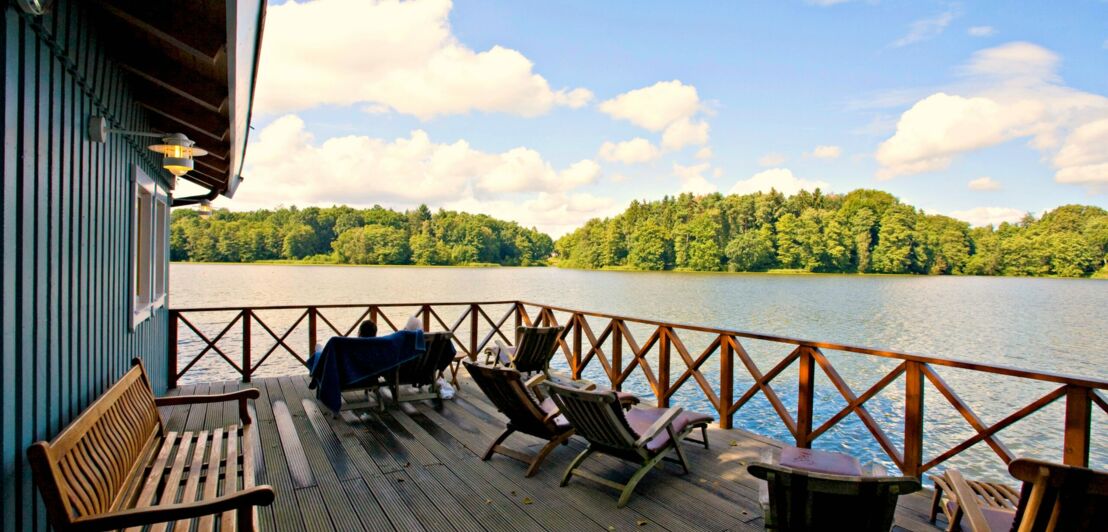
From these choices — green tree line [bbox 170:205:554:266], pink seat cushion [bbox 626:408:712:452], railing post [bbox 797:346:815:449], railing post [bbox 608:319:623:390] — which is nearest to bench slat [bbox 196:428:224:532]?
pink seat cushion [bbox 626:408:712:452]

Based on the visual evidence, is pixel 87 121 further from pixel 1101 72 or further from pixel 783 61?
pixel 1101 72

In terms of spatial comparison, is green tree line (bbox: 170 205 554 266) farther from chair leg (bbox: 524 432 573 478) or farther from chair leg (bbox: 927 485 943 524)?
chair leg (bbox: 927 485 943 524)

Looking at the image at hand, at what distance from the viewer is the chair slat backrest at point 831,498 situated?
2.04 metres

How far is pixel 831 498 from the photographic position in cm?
209

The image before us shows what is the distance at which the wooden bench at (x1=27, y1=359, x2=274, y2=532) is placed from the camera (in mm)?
1746

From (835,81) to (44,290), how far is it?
107ft

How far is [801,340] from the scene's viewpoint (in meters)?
4.33

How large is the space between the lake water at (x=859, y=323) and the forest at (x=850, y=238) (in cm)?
153

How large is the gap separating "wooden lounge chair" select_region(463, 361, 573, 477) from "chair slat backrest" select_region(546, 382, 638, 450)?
1.05 feet

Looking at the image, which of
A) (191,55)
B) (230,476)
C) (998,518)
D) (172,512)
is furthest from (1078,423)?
(191,55)

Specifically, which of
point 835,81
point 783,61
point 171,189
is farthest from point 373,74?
point 835,81

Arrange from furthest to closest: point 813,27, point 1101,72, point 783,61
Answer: point 1101,72 → point 783,61 → point 813,27

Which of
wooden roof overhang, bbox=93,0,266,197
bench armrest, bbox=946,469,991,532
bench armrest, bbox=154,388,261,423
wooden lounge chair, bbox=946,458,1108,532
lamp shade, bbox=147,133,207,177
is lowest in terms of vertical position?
bench armrest, bbox=946,469,991,532

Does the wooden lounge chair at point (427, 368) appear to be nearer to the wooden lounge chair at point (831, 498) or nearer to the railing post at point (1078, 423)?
the wooden lounge chair at point (831, 498)
